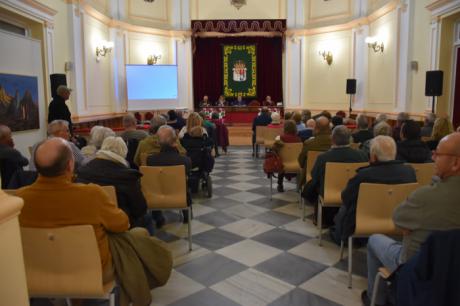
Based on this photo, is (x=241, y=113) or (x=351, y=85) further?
(x=241, y=113)

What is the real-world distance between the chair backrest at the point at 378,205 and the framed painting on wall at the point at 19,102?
525 cm

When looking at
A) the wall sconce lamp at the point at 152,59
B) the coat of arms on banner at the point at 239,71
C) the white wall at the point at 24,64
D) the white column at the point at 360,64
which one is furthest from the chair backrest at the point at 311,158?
the coat of arms on banner at the point at 239,71

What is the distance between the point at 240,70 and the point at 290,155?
9.16 metres

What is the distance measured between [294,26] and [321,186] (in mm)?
10099

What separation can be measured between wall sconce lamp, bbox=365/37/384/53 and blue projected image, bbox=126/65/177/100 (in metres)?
5.45

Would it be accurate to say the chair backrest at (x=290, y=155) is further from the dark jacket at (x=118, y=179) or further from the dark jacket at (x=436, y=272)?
the dark jacket at (x=436, y=272)

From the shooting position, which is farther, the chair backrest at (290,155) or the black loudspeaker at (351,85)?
the black loudspeaker at (351,85)

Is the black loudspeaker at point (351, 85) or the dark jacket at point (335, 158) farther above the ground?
the black loudspeaker at point (351, 85)

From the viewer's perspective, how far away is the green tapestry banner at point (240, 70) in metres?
13.8

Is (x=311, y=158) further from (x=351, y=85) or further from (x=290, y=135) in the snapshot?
(x=351, y=85)

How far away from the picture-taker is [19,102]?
20.5 feet

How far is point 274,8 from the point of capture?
42.6 ft

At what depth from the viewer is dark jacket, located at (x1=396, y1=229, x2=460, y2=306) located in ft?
5.24

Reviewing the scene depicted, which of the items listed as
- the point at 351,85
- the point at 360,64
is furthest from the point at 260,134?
the point at 360,64
